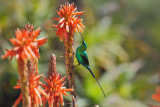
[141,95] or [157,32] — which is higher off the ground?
[157,32]

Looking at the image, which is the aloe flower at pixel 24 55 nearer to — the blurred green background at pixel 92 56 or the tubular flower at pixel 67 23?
the tubular flower at pixel 67 23

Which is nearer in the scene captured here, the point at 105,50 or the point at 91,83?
the point at 91,83

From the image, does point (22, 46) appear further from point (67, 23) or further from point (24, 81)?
point (67, 23)

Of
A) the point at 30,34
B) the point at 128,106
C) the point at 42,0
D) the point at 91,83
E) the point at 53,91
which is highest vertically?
the point at 42,0

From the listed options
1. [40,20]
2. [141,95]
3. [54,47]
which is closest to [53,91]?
[40,20]

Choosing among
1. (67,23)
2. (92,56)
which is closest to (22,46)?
(67,23)

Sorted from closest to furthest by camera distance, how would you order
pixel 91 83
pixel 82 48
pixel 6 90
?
1. pixel 82 48
2. pixel 6 90
3. pixel 91 83

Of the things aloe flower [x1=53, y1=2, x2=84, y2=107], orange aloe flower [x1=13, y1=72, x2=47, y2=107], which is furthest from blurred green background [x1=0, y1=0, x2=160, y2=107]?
orange aloe flower [x1=13, y1=72, x2=47, y2=107]

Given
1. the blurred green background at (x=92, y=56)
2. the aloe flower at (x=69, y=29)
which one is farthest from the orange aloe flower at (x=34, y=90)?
the blurred green background at (x=92, y=56)

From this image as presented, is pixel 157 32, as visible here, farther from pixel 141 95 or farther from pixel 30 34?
pixel 30 34

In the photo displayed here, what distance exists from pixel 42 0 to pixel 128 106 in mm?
3547

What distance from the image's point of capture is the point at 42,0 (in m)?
6.80

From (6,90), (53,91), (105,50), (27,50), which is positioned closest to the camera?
(27,50)

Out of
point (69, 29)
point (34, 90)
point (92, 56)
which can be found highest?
point (92, 56)
